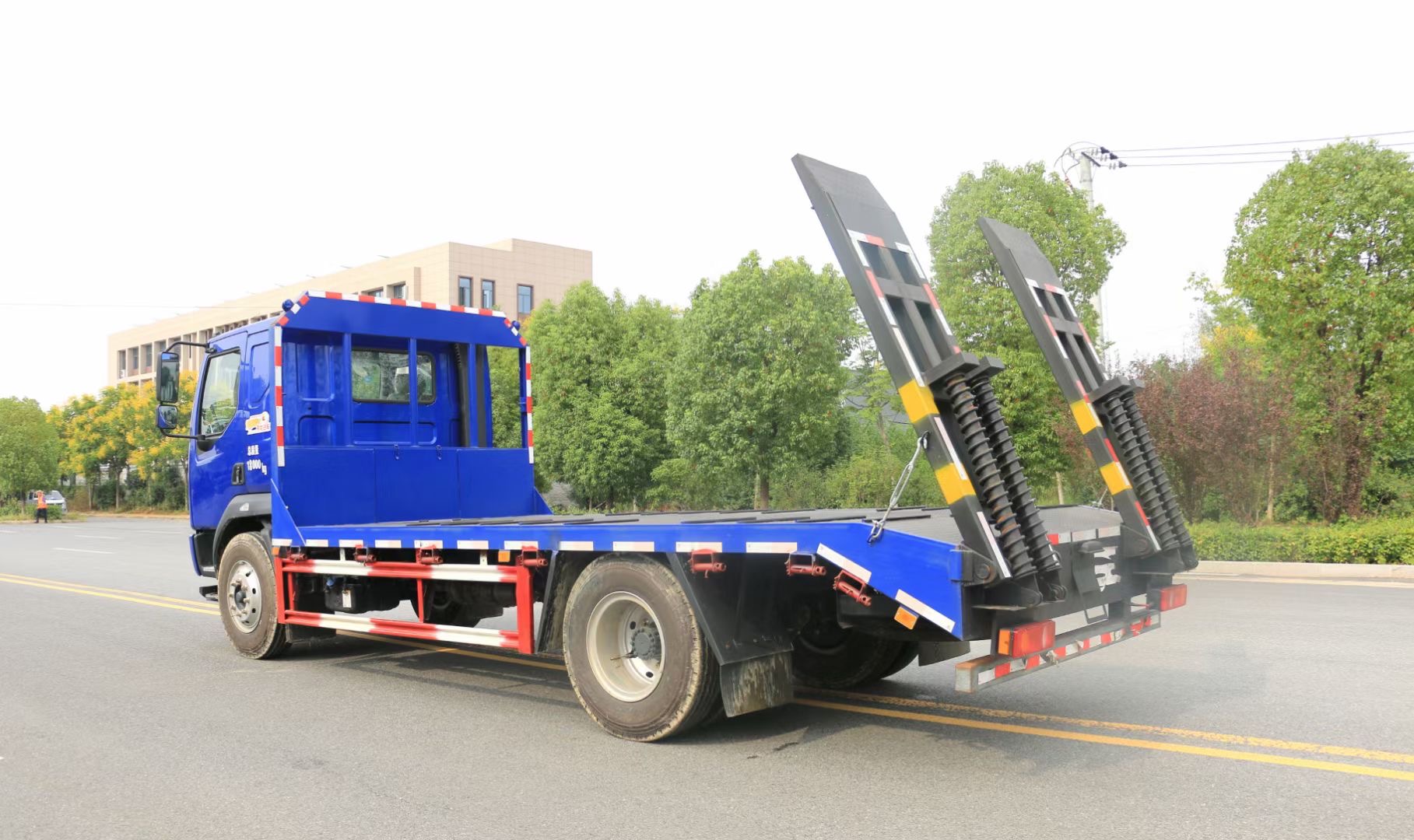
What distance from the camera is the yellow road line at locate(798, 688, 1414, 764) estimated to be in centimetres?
534

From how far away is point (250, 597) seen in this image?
889 centimetres

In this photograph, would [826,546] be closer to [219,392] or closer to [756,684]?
[756,684]

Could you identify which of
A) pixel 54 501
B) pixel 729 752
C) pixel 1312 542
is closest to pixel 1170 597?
pixel 729 752

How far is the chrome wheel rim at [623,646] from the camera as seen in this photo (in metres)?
5.89

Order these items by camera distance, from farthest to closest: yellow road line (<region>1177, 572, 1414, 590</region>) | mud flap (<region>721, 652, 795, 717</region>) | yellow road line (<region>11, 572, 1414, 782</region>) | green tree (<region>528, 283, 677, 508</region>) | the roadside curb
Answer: green tree (<region>528, 283, 677, 508</region>) < the roadside curb < yellow road line (<region>1177, 572, 1414, 590</region>) < mud flap (<region>721, 652, 795, 717</region>) < yellow road line (<region>11, 572, 1414, 782</region>)

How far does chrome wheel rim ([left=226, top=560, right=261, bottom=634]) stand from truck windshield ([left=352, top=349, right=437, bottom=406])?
1.73 metres

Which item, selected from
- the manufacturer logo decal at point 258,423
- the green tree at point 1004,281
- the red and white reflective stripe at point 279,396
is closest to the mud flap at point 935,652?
the red and white reflective stripe at point 279,396

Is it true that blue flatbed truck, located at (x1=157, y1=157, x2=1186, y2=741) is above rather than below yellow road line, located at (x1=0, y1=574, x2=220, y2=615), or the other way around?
above

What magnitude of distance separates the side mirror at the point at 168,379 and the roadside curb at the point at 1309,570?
12105 mm

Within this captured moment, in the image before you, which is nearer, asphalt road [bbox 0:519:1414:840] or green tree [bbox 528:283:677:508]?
asphalt road [bbox 0:519:1414:840]

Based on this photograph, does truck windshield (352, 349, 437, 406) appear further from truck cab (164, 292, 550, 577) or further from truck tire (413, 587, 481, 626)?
truck tire (413, 587, 481, 626)

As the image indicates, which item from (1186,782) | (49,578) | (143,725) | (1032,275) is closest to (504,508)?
(143,725)

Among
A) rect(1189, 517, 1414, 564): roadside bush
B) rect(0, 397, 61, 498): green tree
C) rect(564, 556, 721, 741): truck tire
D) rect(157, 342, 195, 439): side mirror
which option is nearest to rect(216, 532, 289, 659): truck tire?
rect(157, 342, 195, 439): side mirror

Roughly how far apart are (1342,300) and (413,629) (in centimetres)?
1604
